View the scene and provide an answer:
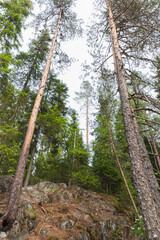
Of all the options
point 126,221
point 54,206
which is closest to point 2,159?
point 54,206

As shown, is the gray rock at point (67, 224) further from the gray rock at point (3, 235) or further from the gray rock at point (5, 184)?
the gray rock at point (5, 184)

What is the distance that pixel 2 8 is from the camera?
9016 millimetres

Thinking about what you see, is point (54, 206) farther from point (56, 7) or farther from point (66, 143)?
point (56, 7)

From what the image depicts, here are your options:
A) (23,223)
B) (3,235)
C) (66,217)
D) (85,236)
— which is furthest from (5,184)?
(85,236)

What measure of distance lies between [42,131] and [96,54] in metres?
6.90

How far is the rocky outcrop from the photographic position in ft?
14.2

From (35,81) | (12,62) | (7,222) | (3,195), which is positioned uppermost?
(35,81)

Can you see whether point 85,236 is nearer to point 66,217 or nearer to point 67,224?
point 67,224

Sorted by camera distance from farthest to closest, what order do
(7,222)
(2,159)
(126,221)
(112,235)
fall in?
(2,159) → (126,221) → (112,235) → (7,222)

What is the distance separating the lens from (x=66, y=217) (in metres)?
Answer: 5.41

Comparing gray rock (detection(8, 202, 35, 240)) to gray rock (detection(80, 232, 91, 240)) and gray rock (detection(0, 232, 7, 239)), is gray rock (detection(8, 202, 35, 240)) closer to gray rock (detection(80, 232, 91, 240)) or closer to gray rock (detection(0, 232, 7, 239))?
gray rock (detection(0, 232, 7, 239))

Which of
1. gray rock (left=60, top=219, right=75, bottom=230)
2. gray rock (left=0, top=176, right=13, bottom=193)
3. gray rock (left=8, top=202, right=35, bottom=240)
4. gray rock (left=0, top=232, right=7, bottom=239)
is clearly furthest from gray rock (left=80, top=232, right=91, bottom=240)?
gray rock (left=0, top=176, right=13, bottom=193)

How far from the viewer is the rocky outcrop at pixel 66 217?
432cm

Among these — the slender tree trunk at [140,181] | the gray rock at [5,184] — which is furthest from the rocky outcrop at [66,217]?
the slender tree trunk at [140,181]
